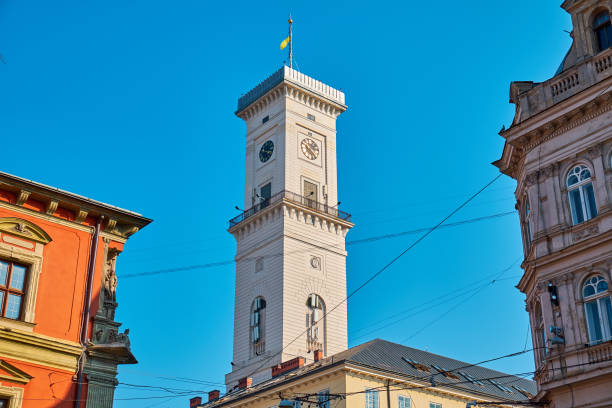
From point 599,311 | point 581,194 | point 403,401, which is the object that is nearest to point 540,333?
point 599,311

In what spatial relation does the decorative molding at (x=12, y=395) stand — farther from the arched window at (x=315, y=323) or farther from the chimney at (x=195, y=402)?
the arched window at (x=315, y=323)

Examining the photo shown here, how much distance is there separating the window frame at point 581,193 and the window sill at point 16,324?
60.4 ft

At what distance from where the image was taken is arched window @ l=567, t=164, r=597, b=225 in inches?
1111

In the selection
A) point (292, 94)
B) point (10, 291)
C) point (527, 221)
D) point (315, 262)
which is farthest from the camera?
point (292, 94)

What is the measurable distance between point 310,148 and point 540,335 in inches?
1956

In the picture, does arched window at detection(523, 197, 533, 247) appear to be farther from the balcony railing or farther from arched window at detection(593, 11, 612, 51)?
the balcony railing

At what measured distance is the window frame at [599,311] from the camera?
2645 centimetres

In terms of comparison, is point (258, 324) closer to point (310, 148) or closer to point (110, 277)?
point (310, 148)

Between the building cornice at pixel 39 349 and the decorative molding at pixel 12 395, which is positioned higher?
the building cornice at pixel 39 349

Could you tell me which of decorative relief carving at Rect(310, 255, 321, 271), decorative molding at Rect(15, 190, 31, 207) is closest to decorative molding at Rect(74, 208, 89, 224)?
decorative molding at Rect(15, 190, 31, 207)

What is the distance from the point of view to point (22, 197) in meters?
28.0

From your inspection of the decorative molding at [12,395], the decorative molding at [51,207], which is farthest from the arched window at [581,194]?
the decorative molding at [12,395]

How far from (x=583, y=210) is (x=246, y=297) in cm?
4594

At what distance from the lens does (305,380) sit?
48188mm
